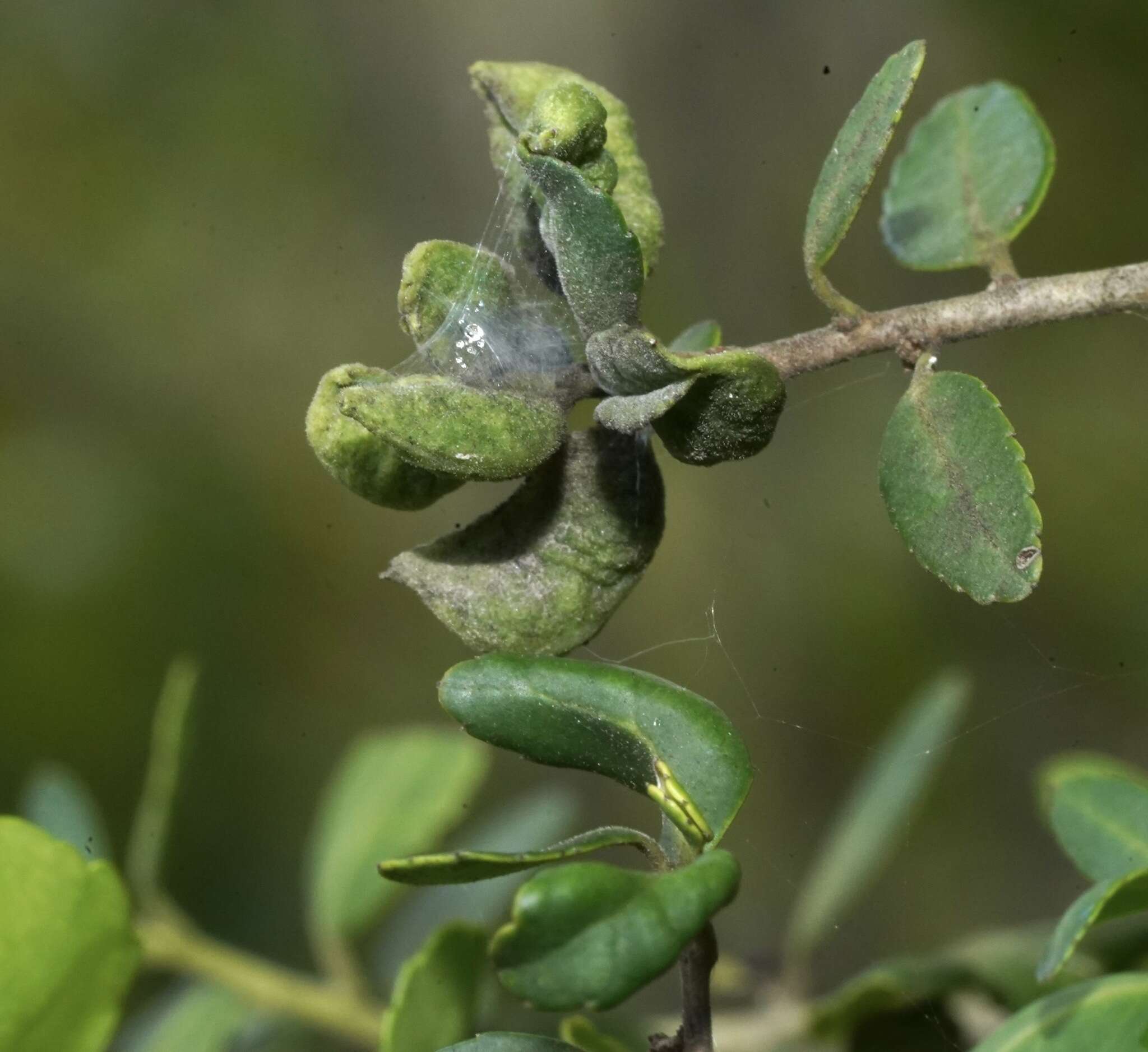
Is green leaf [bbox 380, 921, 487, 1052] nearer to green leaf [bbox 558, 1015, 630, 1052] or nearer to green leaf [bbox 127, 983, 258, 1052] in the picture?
green leaf [bbox 558, 1015, 630, 1052]

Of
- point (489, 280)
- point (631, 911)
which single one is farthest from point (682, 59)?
point (631, 911)

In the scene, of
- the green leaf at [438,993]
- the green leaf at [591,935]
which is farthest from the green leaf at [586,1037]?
the green leaf at [591,935]

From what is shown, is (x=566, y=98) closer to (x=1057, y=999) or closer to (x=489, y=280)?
(x=489, y=280)

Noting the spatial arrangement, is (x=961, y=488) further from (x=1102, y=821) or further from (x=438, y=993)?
(x=438, y=993)

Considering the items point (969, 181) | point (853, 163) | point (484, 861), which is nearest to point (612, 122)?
point (853, 163)

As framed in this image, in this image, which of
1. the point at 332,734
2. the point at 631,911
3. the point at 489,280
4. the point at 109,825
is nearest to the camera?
the point at 631,911
